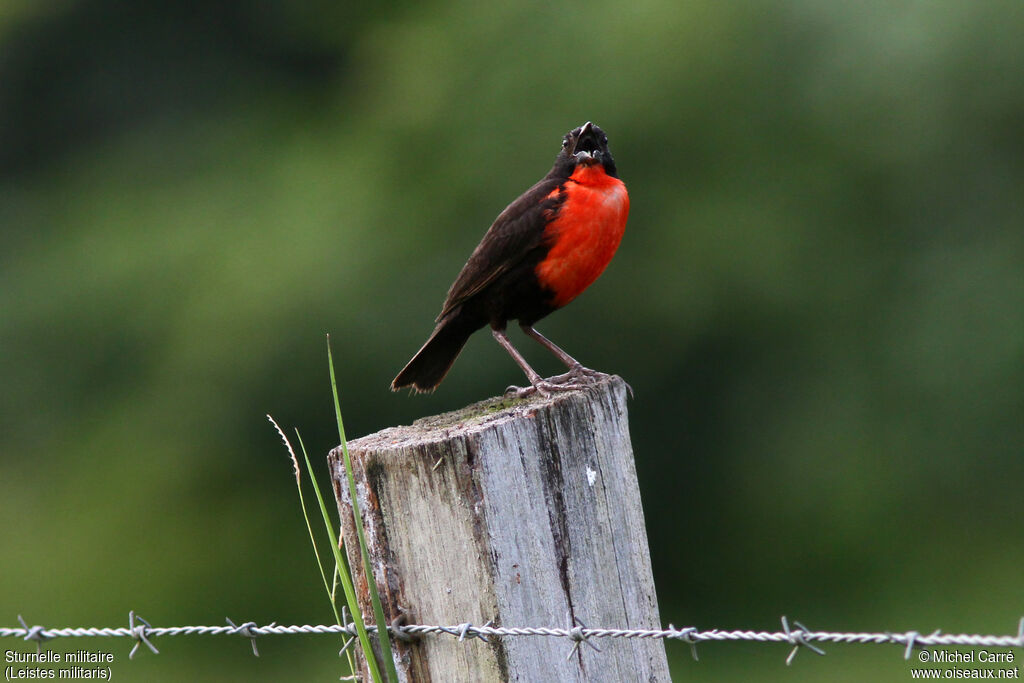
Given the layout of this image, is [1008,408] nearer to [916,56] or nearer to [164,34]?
[916,56]

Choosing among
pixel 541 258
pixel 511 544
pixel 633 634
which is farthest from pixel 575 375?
pixel 633 634

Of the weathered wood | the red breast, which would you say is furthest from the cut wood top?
the red breast

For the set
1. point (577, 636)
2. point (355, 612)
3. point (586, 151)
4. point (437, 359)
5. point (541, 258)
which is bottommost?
point (577, 636)

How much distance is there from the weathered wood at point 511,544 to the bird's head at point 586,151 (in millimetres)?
1775

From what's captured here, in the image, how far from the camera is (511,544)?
92.6 inches

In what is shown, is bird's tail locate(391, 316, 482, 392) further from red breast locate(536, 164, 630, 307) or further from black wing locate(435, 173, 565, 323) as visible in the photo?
red breast locate(536, 164, 630, 307)

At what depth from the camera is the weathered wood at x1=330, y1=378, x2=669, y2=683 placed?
2.36 metres

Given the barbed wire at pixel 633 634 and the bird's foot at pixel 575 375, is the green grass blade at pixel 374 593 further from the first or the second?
the bird's foot at pixel 575 375

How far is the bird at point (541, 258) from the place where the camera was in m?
3.97

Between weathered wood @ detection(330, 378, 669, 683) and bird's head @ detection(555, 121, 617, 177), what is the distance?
1775 millimetres

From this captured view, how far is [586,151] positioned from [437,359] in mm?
871

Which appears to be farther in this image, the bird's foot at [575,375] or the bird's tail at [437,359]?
the bird's tail at [437,359]

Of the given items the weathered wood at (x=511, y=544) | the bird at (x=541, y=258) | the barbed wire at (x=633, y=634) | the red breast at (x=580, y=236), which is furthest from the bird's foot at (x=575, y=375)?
the barbed wire at (x=633, y=634)

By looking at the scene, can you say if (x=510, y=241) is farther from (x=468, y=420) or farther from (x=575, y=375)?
(x=468, y=420)
